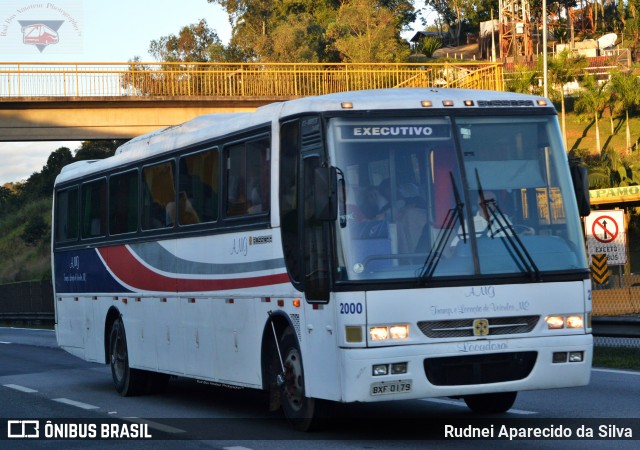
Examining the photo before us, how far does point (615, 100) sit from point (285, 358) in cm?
7838

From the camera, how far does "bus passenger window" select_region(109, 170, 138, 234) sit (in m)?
16.5

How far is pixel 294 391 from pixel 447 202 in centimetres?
233

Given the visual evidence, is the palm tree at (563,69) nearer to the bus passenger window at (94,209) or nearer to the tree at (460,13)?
the tree at (460,13)

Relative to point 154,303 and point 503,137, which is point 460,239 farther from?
point 154,303

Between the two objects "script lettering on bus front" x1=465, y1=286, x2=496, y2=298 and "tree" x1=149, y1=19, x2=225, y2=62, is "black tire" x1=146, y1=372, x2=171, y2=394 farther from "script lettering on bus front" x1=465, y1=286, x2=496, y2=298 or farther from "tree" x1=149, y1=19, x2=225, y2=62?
"tree" x1=149, y1=19, x2=225, y2=62

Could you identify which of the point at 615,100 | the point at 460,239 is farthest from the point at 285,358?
the point at 615,100

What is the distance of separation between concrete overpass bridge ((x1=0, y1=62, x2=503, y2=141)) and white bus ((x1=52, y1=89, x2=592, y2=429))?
30.3 m

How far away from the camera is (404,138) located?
10898 mm

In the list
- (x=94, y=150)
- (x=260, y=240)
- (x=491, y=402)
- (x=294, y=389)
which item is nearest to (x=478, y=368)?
(x=294, y=389)

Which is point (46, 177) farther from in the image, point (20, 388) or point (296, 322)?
point (296, 322)

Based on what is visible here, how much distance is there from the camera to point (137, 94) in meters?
43.6

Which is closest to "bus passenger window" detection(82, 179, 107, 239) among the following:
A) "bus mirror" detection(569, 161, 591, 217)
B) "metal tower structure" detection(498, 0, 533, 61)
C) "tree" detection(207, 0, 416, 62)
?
"bus mirror" detection(569, 161, 591, 217)

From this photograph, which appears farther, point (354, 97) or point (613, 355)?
point (613, 355)

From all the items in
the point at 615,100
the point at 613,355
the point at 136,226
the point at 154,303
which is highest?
the point at 615,100
